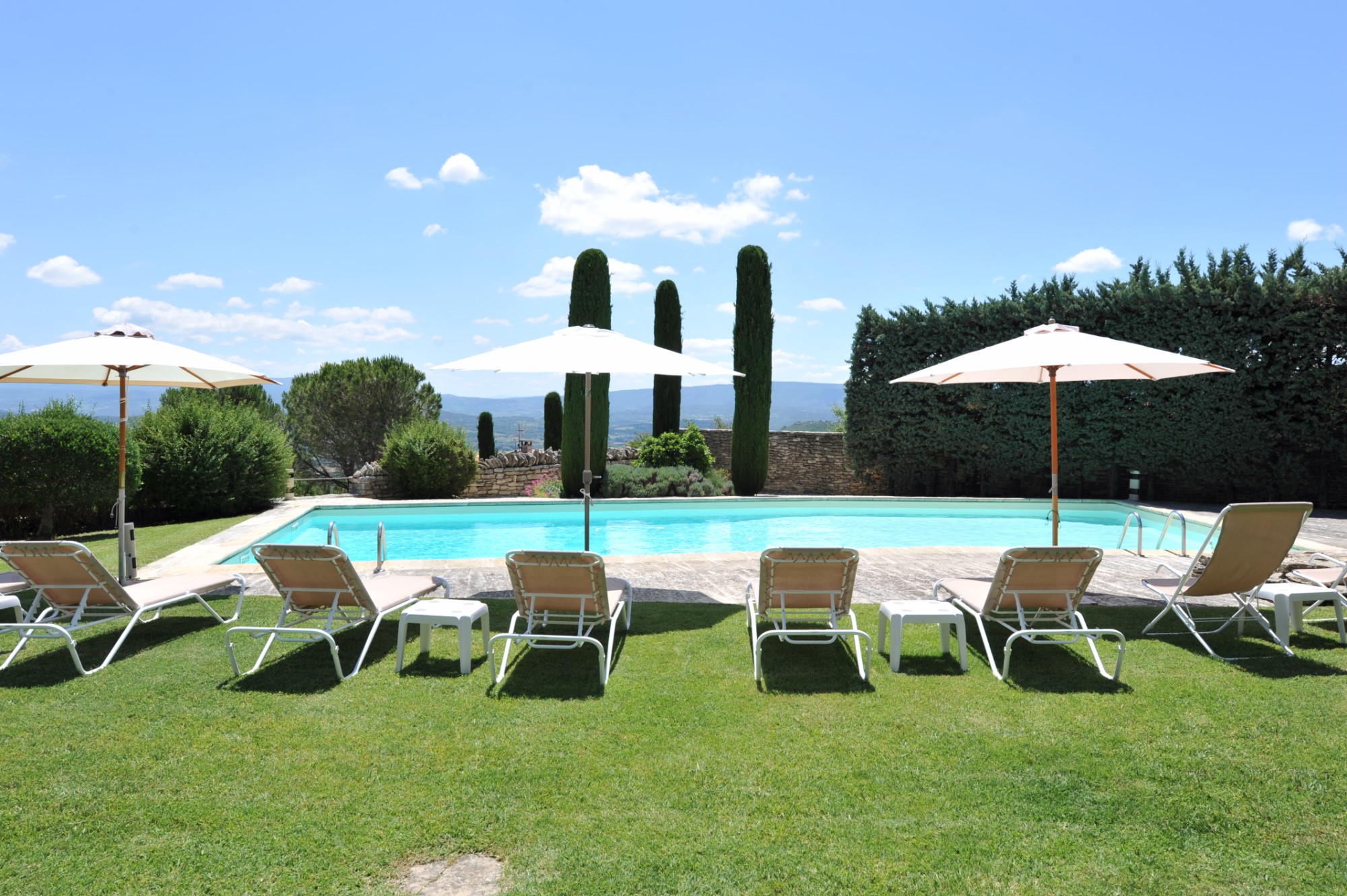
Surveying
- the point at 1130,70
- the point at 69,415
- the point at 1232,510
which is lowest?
the point at 1232,510

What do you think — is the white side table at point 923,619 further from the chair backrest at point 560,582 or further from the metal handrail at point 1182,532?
the metal handrail at point 1182,532

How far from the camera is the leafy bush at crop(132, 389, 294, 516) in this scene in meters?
12.9

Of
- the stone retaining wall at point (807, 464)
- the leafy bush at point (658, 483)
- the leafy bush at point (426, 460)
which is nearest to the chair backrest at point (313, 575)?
the leafy bush at point (658, 483)

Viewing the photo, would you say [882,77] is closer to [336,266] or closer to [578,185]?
[578,185]

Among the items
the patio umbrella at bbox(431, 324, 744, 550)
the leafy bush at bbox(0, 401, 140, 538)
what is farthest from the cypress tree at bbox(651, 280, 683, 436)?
the patio umbrella at bbox(431, 324, 744, 550)

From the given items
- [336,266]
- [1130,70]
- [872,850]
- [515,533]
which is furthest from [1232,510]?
[336,266]

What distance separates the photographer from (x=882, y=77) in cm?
1164

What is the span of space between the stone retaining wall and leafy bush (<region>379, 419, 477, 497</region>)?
7.94 m

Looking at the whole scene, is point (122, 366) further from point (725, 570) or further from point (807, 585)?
point (807, 585)

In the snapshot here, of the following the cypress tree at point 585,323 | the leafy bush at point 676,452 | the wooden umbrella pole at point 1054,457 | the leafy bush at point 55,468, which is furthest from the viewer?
the leafy bush at point 676,452

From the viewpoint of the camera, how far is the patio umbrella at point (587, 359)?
5.88m

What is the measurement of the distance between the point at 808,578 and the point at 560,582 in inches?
61.9

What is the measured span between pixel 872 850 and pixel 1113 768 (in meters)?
1.35

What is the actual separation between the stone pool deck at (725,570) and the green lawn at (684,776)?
1832 millimetres
